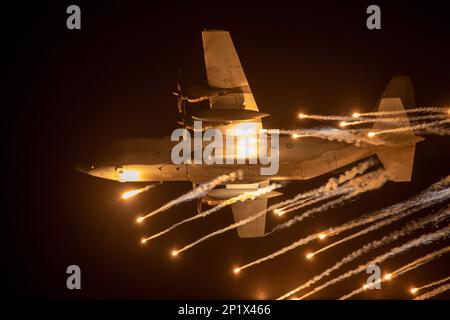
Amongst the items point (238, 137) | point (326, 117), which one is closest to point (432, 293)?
point (326, 117)

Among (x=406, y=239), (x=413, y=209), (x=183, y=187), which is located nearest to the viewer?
(x=413, y=209)

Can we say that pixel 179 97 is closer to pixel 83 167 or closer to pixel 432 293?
pixel 83 167

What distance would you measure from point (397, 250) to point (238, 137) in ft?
15.7

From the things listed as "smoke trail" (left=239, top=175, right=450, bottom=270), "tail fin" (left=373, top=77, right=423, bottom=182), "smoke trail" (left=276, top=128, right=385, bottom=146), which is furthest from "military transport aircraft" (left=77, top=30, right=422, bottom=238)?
"smoke trail" (left=239, top=175, right=450, bottom=270)

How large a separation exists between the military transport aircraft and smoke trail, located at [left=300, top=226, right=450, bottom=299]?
6.76 feet

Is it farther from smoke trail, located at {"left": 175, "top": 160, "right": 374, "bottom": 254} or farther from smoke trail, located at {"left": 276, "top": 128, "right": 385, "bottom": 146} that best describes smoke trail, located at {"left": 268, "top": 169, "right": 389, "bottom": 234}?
smoke trail, located at {"left": 276, "top": 128, "right": 385, "bottom": 146}

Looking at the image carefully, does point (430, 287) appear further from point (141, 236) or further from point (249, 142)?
point (141, 236)

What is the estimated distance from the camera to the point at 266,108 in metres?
23.9

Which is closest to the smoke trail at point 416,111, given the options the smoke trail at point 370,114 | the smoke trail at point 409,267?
the smoke trail at point 370,114

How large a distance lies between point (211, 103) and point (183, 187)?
194 inches

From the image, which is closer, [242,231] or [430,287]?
[430,287]

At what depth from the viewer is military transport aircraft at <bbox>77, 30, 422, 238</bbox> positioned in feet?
70.4

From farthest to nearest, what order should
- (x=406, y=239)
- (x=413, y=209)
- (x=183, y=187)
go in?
(x=183, y=187), (x=406, y=239), (x=413, y=209)

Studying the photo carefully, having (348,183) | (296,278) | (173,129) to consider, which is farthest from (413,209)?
(173,129)
